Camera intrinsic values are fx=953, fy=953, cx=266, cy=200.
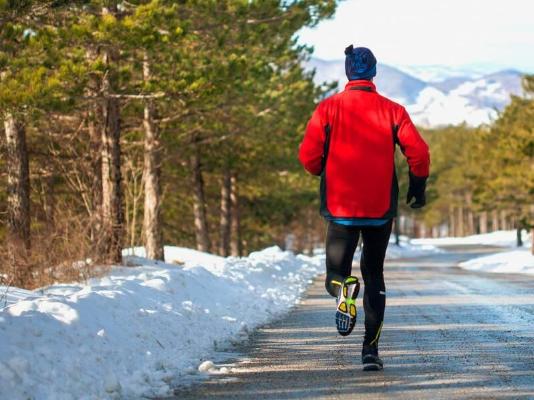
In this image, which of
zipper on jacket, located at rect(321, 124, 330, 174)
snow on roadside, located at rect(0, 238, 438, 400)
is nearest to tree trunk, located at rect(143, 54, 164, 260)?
snow on roadside, located at rect(0, 238, 438, 400)

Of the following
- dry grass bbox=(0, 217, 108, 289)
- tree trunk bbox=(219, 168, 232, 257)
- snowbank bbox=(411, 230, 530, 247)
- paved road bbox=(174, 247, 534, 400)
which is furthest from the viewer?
snowbank bbox=(411, 230, 530, 247)

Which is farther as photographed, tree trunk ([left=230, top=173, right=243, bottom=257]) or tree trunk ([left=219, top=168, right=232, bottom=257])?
tree trunk ([left=230, top=173, right=243, bottom=257])

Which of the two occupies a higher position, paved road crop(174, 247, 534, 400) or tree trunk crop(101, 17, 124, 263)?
tree trunk crop(101, 17, 124, 263)

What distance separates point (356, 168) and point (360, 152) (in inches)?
4.5

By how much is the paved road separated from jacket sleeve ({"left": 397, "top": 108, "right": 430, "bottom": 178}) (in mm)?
1418

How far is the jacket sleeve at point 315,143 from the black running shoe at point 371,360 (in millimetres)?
1313

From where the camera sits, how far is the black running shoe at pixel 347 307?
6465mm

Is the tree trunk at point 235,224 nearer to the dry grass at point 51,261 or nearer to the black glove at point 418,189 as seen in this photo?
the dry grass at point 51,261

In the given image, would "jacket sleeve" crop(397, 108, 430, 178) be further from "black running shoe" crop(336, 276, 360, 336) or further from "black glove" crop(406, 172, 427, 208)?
"black running shoe" crop(336, 276, 360, 336)

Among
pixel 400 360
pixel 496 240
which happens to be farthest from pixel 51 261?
pixel 496 240

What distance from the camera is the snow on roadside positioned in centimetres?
547

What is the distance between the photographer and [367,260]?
6.86 meters

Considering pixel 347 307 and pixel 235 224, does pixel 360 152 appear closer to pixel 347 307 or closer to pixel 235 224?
pixel 347 307

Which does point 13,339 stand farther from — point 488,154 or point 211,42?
point 488,154
